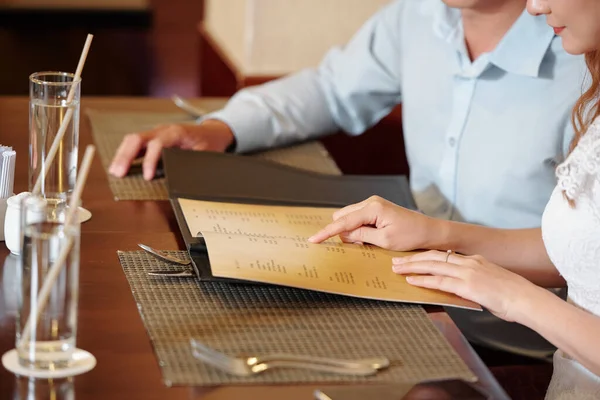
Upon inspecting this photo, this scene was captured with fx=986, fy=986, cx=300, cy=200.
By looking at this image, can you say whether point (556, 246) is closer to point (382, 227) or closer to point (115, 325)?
point (382, 227)

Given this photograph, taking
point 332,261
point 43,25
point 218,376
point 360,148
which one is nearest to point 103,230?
point 332,261

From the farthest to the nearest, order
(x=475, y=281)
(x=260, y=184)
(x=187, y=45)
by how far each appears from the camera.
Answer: (x=187, y=45)
(x=260, y=184)
(x=475, y=281)

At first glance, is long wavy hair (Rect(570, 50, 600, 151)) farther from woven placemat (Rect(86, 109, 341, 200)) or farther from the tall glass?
the tall glass

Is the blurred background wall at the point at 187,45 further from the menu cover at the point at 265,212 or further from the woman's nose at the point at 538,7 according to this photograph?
the woman's nose at the point at 538,7

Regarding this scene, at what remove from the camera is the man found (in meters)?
1.66

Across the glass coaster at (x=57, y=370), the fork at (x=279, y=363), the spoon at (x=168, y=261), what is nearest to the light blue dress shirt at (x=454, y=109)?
the spoon at (x=168, y=261)

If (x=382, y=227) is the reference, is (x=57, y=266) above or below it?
above

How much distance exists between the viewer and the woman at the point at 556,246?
3.94 feet

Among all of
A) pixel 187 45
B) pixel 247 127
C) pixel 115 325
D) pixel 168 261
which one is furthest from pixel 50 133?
pixel 187 45

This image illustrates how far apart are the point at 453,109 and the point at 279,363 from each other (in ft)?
2.98

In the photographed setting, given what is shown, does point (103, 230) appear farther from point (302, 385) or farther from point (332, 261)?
point (302, 385)

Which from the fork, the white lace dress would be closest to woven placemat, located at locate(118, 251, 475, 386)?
the fork

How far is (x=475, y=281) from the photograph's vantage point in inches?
47.9

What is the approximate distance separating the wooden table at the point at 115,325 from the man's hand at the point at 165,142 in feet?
0.15
